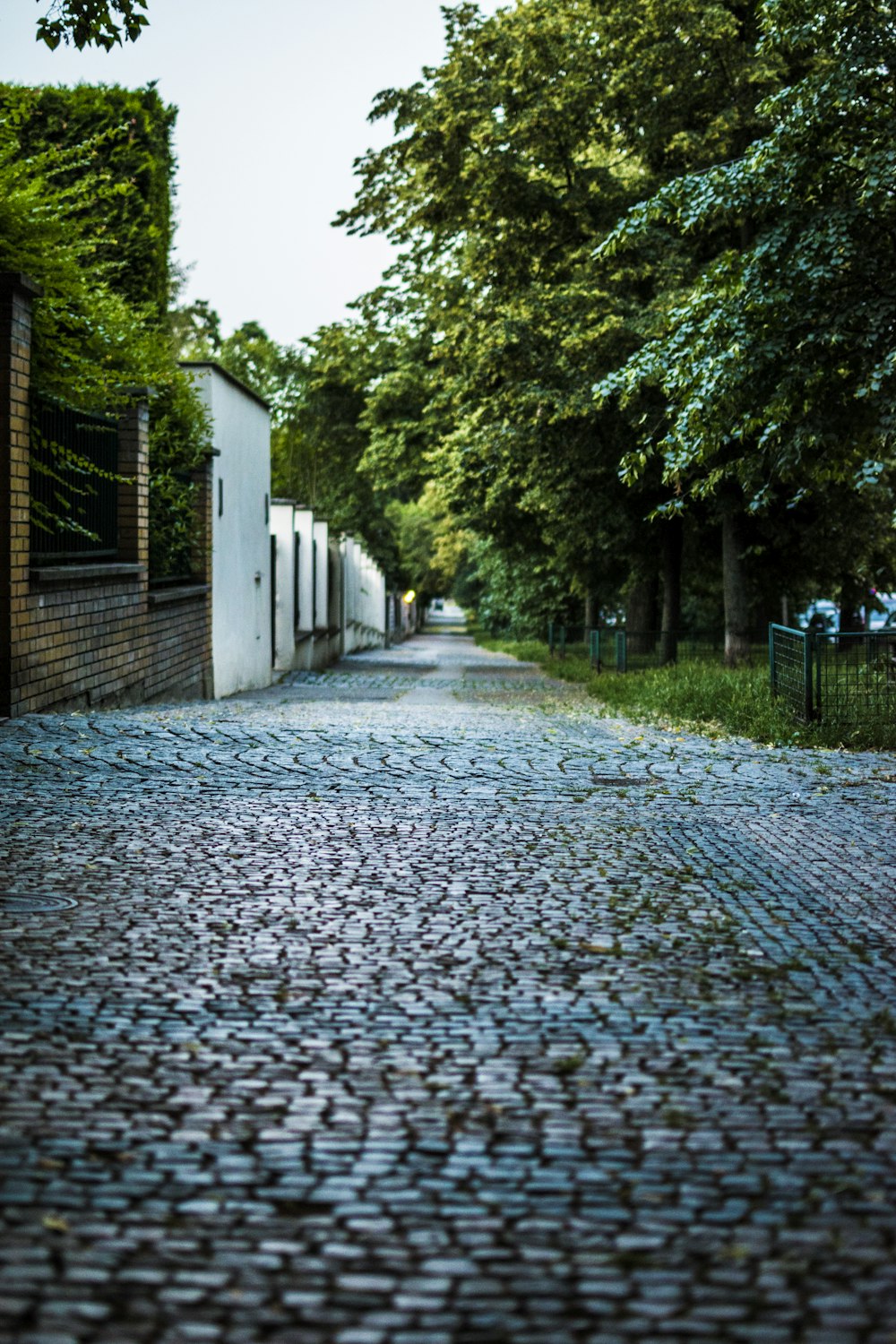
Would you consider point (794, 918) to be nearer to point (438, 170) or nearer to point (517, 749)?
point (517, 749)

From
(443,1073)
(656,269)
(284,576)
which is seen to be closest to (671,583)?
(656,269)

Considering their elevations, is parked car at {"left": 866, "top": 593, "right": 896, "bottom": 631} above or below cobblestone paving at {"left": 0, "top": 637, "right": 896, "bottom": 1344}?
above

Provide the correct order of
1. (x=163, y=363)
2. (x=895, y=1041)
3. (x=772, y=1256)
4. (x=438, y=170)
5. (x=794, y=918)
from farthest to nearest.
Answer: (x=438, y=170)
(x=163, y=363)
(x=794, y=918)
(x=895, y=1041)
(x=772, y=1256)

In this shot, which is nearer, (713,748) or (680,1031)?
(680,1031)

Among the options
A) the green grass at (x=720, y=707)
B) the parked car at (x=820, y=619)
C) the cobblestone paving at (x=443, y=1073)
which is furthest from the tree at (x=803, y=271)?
the cobblestone paving at (x=443, y=1073)

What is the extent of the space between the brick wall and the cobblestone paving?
287 centimetres

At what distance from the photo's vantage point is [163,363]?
581 inches

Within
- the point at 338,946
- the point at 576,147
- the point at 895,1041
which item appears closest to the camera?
the point at 895,1041

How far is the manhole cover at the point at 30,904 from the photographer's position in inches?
228

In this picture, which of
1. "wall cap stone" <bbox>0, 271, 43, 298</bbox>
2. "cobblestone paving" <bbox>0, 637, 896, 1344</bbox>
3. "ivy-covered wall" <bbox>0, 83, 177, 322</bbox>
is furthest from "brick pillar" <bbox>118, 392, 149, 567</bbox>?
"cobblestone paving" <bbox>0, 637, 896, 1344</bbox>

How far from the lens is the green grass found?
1270 cm

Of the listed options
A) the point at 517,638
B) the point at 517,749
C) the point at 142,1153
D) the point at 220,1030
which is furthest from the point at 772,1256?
the point at 517,638

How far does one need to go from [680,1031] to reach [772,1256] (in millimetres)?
1505

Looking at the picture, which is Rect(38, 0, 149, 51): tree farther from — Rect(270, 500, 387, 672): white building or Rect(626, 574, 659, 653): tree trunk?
Rect(626, 574, 659, 653): tree trunk
